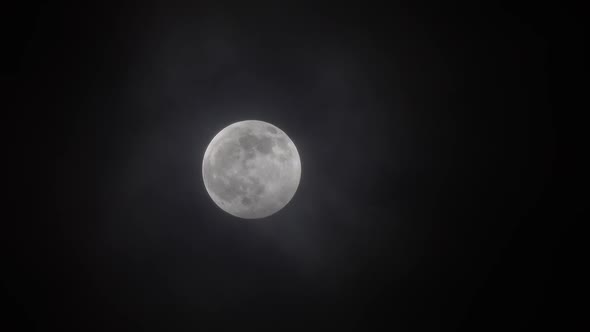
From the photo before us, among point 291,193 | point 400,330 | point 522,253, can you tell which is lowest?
point 400,330

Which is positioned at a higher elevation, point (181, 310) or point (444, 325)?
point (181, 310)

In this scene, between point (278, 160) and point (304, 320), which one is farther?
point (304, 320)

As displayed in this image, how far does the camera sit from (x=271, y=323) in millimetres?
7367

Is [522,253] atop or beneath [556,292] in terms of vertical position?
atop

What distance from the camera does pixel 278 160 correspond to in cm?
607

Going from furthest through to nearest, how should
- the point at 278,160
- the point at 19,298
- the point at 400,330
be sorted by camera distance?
the point at 400,330, the point at 19,298, the point at 278,160

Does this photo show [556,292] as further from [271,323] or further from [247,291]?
[247,291]

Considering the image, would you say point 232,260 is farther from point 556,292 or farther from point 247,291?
point 556,292

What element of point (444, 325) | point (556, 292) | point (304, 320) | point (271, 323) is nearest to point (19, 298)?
point (271, 323)

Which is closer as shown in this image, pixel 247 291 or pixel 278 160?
pixel 278 160

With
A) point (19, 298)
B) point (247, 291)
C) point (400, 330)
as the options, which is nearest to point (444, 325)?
point (400, 330)

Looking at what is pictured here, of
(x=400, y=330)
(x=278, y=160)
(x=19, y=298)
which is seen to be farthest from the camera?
(x=400, y=330)

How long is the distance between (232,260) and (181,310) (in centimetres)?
158

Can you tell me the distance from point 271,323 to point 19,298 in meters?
5.43
